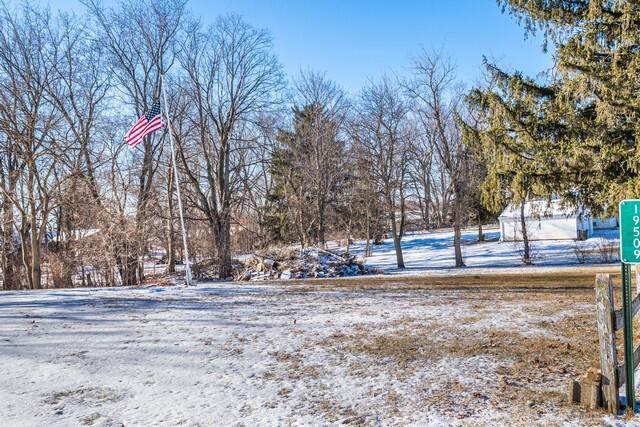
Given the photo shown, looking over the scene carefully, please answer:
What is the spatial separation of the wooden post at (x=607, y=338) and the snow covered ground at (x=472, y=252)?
15635mm

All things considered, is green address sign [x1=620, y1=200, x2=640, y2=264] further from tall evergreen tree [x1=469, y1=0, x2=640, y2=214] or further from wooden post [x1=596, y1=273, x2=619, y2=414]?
tall evergreen tree [x1=469, y1=0, x2=640, y2=214]

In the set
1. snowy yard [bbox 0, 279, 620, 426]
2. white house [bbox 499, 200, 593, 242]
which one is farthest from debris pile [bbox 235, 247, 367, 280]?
white house [bbox 499, 200, 593, 242]

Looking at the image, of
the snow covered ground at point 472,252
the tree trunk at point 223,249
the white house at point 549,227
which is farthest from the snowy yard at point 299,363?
the white house at point 549,227

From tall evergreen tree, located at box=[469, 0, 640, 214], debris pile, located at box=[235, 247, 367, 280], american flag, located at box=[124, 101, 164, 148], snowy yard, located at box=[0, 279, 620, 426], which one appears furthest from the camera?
debris pile, located at box=[235, 247, 367, 280]

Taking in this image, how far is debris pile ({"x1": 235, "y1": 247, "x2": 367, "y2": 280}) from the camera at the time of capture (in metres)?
19.1

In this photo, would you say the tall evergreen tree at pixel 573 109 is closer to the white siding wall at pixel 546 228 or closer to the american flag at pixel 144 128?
the american flag at pixel 144 128

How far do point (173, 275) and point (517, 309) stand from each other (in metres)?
17.5

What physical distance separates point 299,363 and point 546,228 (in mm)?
33802

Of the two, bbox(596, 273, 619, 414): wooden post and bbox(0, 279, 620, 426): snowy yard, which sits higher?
bbox(596, 273, 619, 414): wooden post

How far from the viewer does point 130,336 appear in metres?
6.43

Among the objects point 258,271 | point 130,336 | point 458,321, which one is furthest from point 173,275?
point 458,321

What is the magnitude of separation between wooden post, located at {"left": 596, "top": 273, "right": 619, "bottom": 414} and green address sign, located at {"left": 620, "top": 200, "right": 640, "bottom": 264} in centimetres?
29

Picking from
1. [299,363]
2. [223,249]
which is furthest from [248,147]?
[299,363]

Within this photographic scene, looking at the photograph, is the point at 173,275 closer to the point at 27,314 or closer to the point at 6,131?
the point at 6,131
